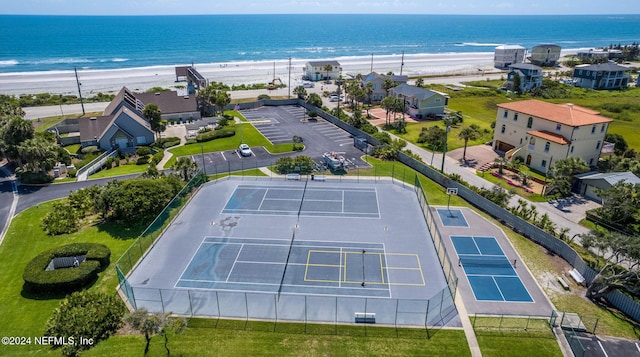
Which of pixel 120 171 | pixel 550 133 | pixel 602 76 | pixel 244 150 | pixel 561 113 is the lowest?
pixel 120 171

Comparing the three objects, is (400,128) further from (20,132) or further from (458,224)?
(20,132)

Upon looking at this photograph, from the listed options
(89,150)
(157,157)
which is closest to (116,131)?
(89,150)

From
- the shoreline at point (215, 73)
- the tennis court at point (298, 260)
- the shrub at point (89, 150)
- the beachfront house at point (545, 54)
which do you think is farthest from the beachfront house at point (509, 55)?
the shrub at point (89, 150)

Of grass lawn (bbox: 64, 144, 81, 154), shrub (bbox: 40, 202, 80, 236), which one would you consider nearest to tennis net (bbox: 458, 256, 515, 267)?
shrub (bbox: 40, 202, 80, 236)

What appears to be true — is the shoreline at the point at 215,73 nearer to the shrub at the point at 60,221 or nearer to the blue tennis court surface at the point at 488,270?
the shrub at the point at 60,221

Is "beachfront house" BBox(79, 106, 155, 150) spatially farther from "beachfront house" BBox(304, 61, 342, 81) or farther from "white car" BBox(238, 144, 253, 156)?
"beachfront house" BBox(304, 61, 342, 81)

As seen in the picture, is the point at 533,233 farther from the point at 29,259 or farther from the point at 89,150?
the point at 89,150
